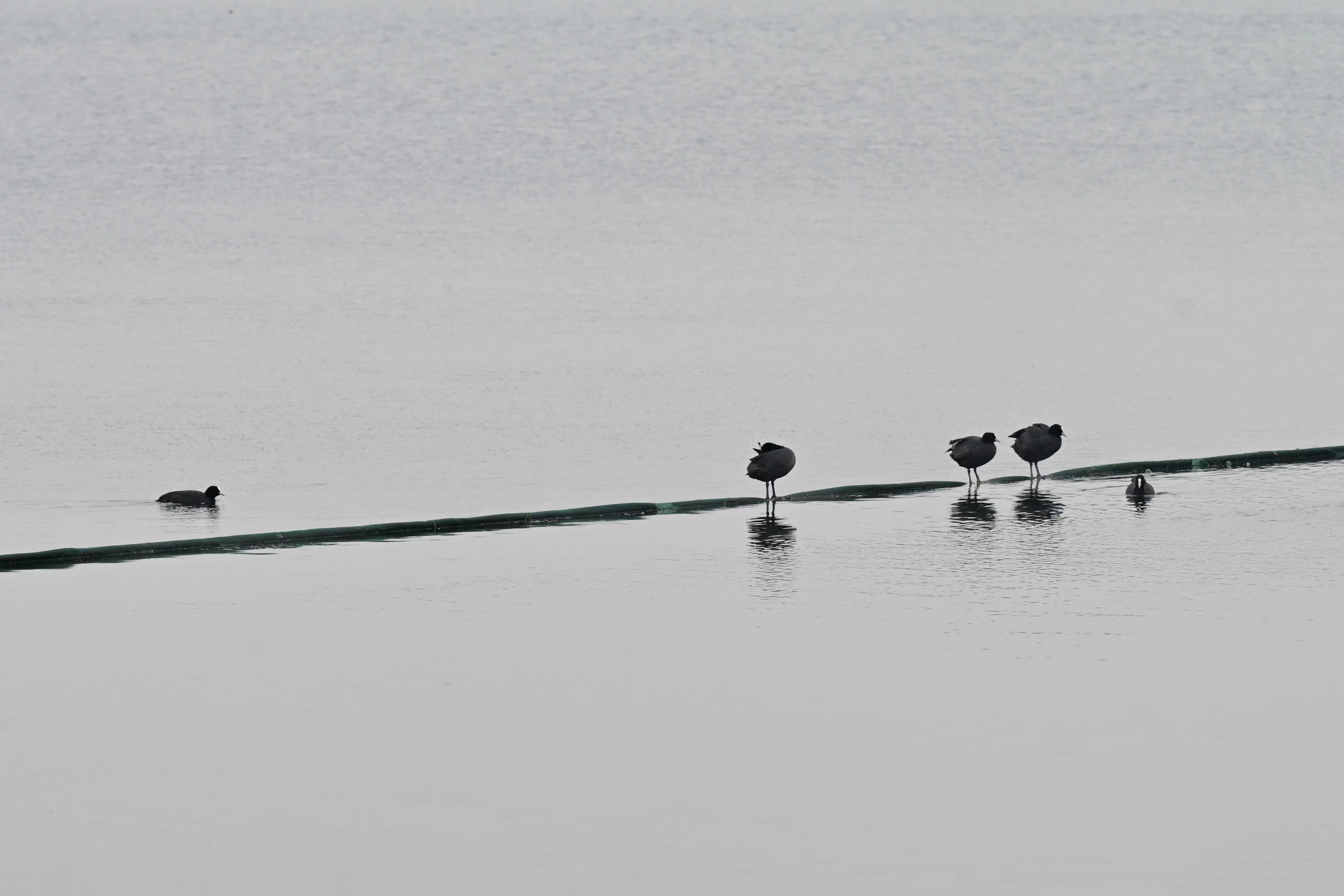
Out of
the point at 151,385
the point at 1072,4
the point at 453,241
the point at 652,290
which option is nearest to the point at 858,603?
the point at 151,385

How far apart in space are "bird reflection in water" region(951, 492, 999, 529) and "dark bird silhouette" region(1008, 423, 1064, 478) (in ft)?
2.77

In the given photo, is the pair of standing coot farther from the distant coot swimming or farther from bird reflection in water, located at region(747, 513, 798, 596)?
the distant coot swimming

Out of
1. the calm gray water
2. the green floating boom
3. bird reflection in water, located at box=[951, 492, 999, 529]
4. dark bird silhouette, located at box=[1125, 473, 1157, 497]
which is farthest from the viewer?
the green floating boom

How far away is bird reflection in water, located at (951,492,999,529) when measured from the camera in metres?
17.7

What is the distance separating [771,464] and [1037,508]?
2.49 metres

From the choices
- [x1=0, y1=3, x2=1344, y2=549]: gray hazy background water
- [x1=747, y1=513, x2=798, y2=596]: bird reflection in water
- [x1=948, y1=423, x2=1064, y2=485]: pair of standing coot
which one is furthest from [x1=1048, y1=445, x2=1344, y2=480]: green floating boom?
[x1=747, y1=513, x2=798, y2=596]: bird reflection in water

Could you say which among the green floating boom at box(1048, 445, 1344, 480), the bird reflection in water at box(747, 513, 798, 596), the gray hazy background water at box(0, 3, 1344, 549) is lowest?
the bird reflection in water at box(747, 513, 798, 596)

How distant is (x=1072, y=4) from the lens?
14512 cm

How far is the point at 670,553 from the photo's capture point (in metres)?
16.2

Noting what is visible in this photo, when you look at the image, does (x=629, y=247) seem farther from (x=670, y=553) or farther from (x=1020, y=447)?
(x=670, y=553)

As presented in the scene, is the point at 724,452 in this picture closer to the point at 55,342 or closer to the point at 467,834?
the point at 467,834

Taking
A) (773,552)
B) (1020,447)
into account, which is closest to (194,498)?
(773,552)

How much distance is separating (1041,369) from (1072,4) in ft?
368

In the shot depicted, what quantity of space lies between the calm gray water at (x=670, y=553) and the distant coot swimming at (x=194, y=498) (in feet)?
1.52
